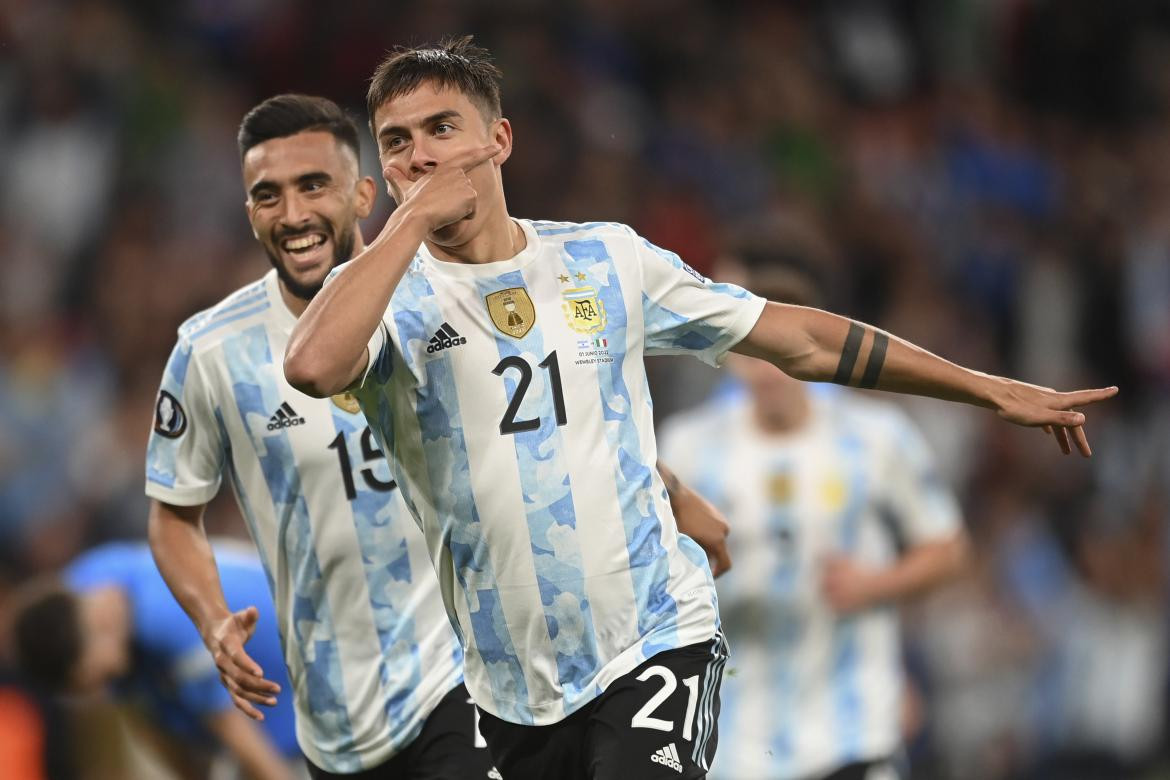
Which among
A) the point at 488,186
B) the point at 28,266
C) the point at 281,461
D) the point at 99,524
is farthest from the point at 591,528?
the point at 28,266

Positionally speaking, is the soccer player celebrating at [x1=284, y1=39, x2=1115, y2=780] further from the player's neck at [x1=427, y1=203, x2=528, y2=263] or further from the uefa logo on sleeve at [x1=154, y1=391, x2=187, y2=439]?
the uefa logo on sleeve at [x1=154, y1=391, x2=187, y2=439]

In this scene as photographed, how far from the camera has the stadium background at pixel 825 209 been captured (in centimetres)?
1154

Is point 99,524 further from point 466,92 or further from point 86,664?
point 466,92

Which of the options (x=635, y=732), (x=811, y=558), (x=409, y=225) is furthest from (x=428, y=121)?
(x=811, y=558)

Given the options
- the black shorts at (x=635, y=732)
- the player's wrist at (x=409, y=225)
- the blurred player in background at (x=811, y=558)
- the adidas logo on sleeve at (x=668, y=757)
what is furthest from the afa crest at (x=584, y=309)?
the blurred player in background at (x=811, y=558)

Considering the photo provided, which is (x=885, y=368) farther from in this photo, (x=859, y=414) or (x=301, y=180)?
(x=859, y=414)

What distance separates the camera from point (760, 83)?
14148 millimetres

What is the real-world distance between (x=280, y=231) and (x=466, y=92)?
115 centimetres

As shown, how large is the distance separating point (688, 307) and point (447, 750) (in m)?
1.64

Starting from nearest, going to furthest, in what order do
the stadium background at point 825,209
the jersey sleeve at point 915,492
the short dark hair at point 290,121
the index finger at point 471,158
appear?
the index finger at point 471,158, the short dark hair at point 290,121, the jersey sleeve at point 915,492, the stadium background at point 825,209

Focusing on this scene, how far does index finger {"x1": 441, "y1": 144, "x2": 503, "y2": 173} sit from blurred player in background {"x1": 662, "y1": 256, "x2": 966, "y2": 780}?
9.08ft

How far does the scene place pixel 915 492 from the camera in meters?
7.17

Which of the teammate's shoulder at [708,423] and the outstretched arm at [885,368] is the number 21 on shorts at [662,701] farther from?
the teammate's shoulder at [708,423]

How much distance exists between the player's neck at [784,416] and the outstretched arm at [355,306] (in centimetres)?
341
